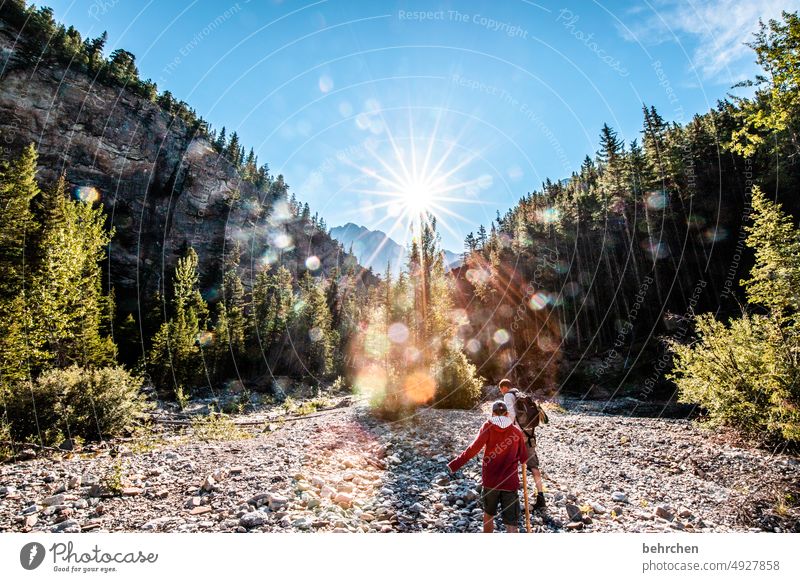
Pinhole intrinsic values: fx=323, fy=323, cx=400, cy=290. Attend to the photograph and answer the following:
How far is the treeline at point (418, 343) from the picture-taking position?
18.0 meters

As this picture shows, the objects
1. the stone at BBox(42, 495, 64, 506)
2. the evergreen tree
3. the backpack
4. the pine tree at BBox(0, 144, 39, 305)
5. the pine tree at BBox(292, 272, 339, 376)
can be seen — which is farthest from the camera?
the pine tree at BBox(292, 272, 339, 376)

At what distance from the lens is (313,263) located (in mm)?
129375

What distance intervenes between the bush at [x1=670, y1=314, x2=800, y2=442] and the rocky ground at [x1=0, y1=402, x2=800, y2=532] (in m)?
0.94

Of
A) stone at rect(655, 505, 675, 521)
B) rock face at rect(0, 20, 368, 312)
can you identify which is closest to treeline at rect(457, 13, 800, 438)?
stone at rect(655, 505, 675, 521)

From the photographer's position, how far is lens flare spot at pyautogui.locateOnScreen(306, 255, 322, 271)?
408ft

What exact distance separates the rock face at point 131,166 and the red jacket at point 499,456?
51.1 m

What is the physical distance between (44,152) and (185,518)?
241 feet

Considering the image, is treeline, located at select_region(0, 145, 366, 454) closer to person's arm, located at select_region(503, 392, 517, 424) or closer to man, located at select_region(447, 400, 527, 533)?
man, located at select_region(447, 400, 527, 533)

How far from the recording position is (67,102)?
56.5 metres

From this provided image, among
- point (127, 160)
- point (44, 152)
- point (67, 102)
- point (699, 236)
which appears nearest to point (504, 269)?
point (699, 236)

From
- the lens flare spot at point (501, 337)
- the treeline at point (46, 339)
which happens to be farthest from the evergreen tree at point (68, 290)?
the lens flare spot at point (501, 337)

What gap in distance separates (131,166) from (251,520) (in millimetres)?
79497

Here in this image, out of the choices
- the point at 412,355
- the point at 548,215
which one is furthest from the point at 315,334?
the point at 548,215
